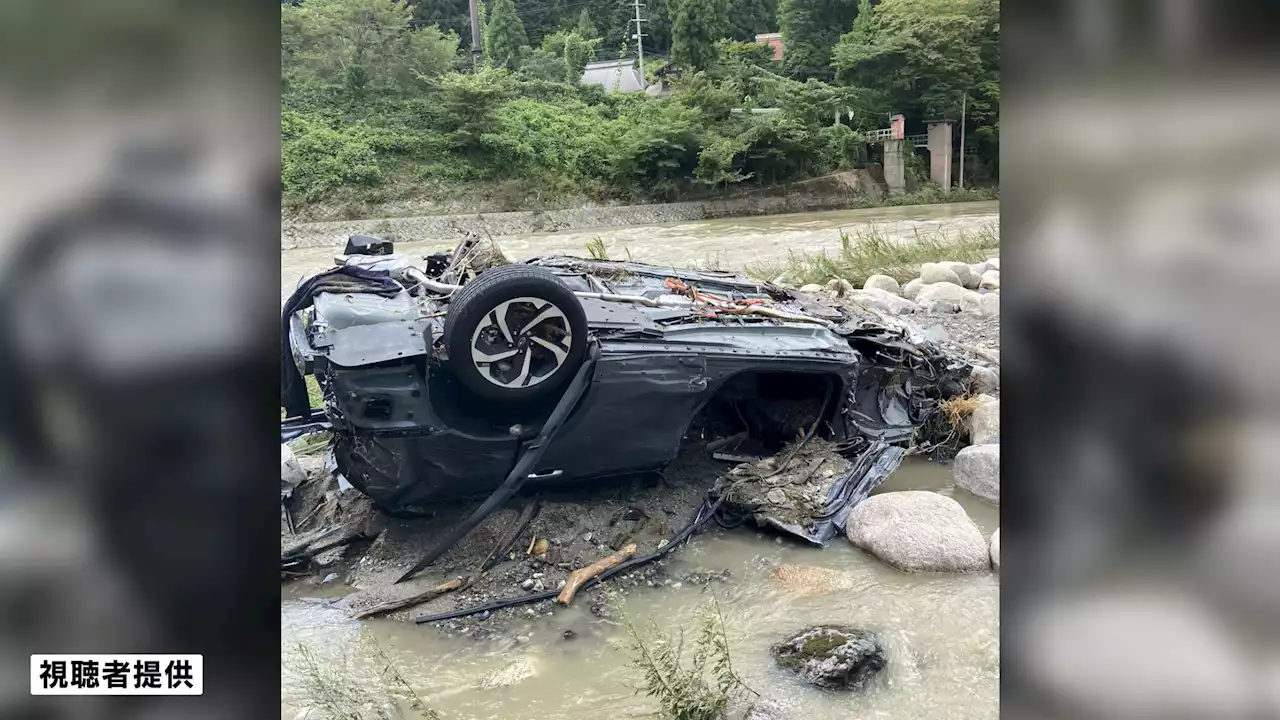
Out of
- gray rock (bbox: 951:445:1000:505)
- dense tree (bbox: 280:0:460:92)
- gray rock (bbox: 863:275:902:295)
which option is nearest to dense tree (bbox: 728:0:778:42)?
dense tree (bbox: 280:0:460:92)

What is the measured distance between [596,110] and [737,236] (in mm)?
11276

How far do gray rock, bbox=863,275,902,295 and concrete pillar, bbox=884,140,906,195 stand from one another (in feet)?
57.9

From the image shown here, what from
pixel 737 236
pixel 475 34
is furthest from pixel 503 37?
pixel 737 236

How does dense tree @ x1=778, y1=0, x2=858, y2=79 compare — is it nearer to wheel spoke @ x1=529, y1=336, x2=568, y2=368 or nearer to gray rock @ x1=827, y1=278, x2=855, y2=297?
gray rock @ x1=827, y1=278, x2=855, y2=297

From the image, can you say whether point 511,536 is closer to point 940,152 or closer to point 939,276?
point 939,276

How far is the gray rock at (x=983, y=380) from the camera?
23.7 ft

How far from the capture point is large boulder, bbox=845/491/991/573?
197 inches

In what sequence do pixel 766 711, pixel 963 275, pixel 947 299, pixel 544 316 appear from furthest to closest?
pixel 963 275, pixel 947 299, pixel 544 316, pixel 766 711

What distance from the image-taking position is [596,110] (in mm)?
32281

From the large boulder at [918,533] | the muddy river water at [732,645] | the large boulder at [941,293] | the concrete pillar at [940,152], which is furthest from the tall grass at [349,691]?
the concrete pillar at [940,152]

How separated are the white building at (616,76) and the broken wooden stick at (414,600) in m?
31.2

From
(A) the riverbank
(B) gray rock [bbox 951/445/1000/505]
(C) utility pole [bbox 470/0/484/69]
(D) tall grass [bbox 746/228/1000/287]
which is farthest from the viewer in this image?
(C) utility pole [bbox 470/0/484/69]

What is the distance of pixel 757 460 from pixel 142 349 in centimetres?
453

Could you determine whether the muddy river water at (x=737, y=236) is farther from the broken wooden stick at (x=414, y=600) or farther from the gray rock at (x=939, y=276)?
the broken wooden stick at (x=414, y=600)
